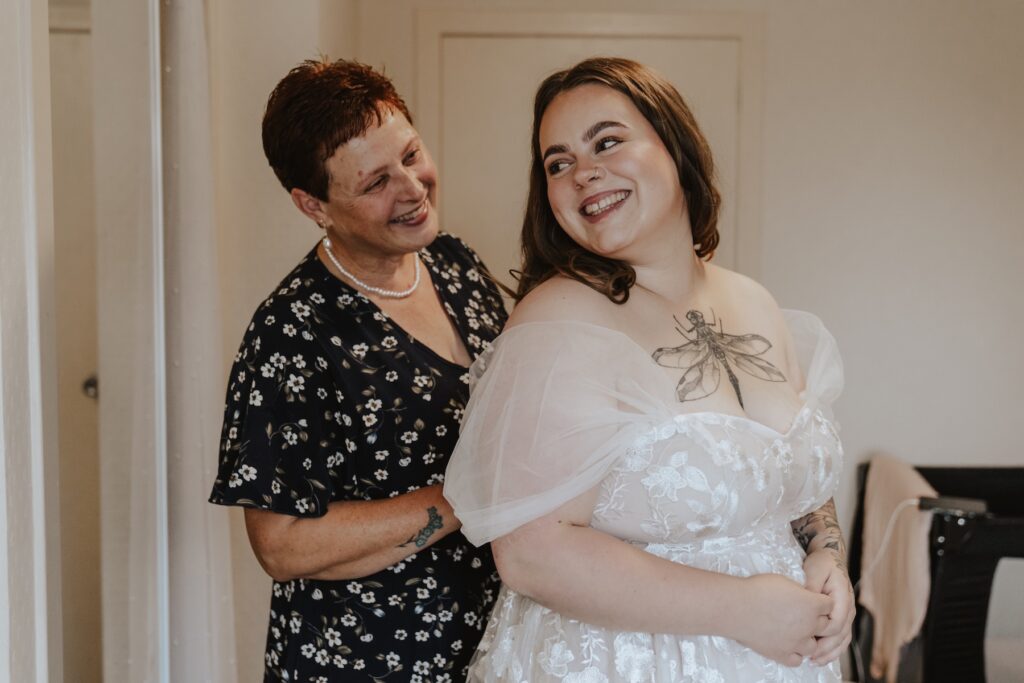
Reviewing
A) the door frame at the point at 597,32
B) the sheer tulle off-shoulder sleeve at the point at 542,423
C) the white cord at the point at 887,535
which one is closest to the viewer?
the sheer tulle off-shoulder sleeve at the point at 542,423

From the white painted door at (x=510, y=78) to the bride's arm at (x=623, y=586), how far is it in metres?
2.43

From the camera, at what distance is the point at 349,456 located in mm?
1525

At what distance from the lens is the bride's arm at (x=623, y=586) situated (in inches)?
46.7

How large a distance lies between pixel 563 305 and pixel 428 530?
1.41ft

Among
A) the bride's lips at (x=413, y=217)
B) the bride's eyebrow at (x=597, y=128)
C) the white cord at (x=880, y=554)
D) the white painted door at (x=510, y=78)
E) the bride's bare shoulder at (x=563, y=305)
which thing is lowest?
the white cord at (x=880, y=554)

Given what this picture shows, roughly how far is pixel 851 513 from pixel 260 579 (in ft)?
7.50

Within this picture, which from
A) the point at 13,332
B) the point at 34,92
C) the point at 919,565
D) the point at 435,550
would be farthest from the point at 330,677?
the point at 919,565

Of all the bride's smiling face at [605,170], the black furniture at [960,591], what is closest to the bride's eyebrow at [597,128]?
the bride's smiling face at [605,170]

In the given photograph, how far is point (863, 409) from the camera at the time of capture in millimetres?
3818

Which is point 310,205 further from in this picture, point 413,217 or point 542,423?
point 542,423

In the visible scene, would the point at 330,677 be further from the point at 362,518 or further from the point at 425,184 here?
the point at 425,184

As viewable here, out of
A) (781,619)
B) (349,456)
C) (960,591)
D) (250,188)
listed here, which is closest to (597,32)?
(250,188)

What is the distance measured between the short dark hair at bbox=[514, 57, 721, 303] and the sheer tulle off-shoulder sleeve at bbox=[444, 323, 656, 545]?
0.41ft

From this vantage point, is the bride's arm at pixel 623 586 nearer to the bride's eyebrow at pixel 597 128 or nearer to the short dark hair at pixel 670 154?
the short dark hair at pixel 670 154
